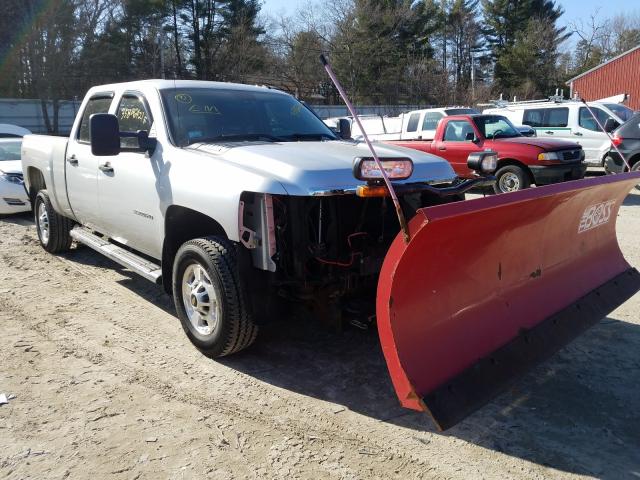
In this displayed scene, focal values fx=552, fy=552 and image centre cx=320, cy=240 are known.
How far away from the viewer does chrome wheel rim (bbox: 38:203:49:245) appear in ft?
22.4

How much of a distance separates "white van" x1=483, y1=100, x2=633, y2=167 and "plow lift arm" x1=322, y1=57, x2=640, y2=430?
33.3 ft

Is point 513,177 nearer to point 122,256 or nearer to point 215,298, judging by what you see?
point 122,256

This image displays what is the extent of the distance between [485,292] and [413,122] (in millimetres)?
11509

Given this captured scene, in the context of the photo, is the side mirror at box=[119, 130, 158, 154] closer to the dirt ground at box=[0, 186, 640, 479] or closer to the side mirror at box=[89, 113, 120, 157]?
the side mirror at box=[89, 113, 120, 157]

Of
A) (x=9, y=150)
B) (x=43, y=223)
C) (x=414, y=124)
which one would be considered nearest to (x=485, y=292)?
(x=43, y=223)

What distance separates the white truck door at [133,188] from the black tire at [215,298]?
49cm

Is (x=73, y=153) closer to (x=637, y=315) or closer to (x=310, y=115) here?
(x=310, y=115)

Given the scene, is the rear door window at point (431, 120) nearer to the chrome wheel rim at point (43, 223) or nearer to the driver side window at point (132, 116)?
the chrome wheel rim at point (43, 223)

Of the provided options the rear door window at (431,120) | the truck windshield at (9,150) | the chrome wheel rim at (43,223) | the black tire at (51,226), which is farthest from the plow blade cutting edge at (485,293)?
the rear door window at (431,120)

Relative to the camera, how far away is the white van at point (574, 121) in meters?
13.4

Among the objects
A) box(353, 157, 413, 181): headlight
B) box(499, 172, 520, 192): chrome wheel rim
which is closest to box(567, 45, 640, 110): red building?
box(499, 172, 520, 192): chrome wheel rim

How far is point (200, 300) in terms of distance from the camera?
3883 millimetres

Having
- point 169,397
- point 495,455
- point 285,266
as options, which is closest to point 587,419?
point 495,455

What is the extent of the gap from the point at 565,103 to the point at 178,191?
12.9m
